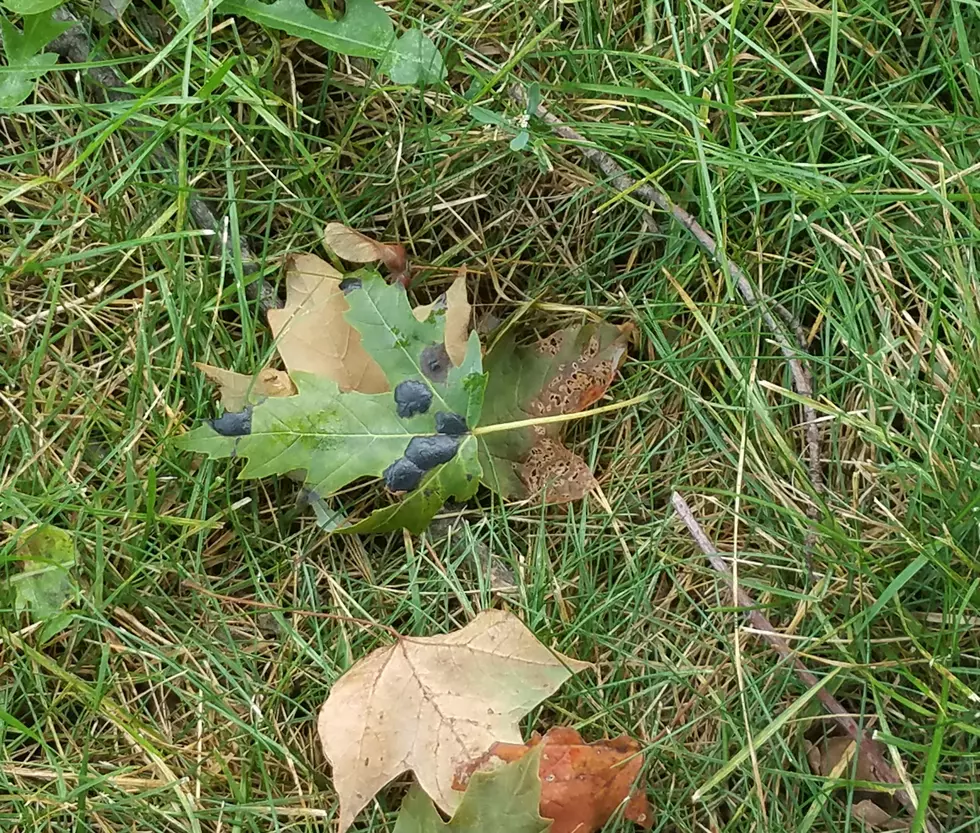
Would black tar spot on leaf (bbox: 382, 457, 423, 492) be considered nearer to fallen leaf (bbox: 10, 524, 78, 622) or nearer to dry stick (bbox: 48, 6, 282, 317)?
dry stick (bbox: 48, 6, 282, 317)

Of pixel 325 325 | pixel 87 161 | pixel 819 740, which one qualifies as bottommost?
pixel 819 740

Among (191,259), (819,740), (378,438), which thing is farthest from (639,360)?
(191,259)

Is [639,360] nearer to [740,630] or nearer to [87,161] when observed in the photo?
[740,630]

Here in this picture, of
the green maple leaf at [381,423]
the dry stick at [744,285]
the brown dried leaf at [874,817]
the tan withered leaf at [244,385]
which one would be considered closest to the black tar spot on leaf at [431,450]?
the green maple leaf at [381,423]

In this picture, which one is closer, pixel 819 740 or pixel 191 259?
pixel 819 740

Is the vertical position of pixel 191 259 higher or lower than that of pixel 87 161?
lower

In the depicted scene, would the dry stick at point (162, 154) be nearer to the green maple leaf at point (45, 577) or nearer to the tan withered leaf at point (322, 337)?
the tan withered leaf at point (322, 337)

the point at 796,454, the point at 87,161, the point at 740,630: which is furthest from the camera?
the point at 87,161
